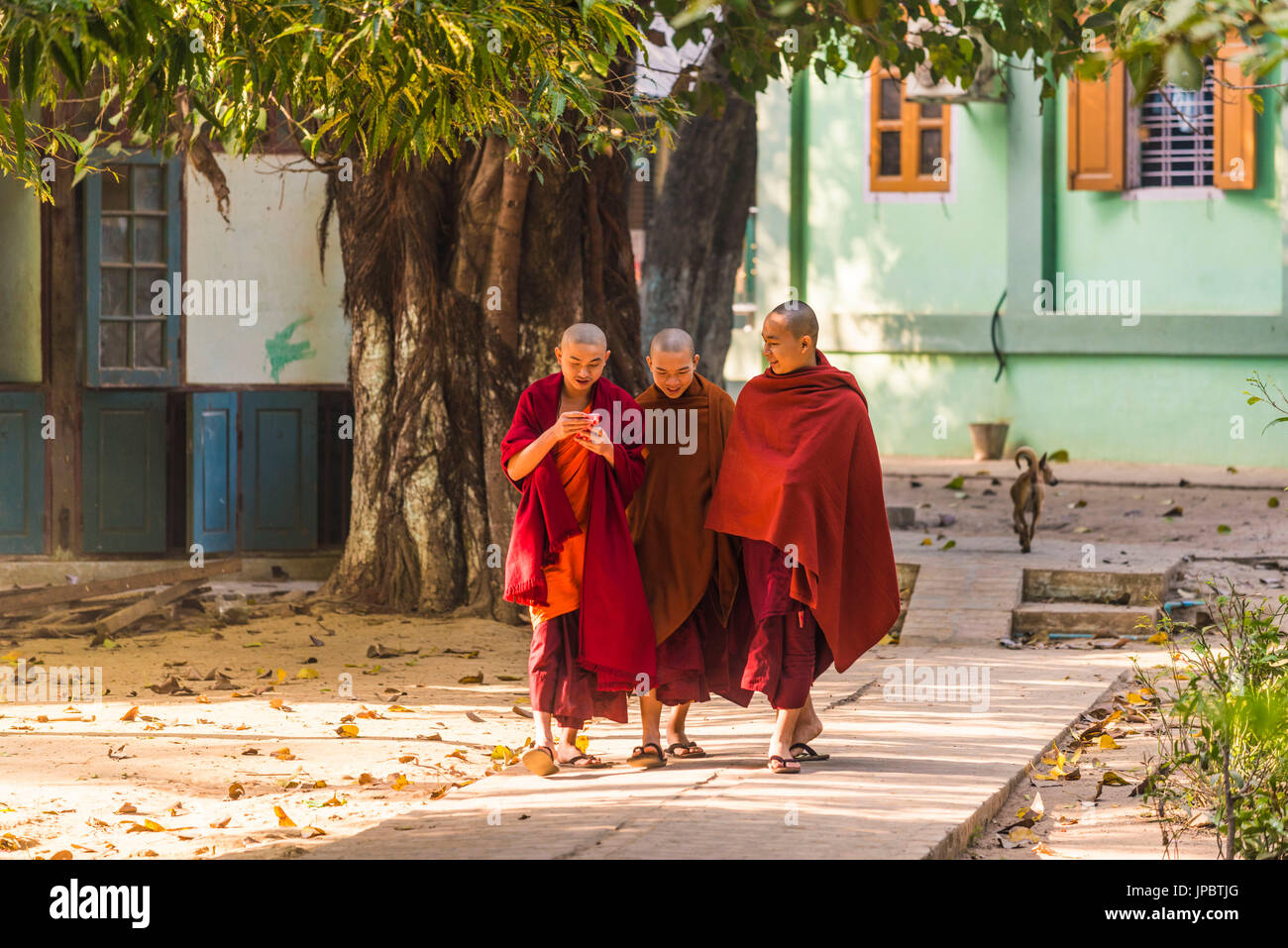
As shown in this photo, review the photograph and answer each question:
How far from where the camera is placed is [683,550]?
18.2 feet

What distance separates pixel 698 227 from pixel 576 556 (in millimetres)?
10627

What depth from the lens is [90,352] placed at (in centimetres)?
1073

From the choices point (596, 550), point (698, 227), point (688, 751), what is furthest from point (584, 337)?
point (698, 227)

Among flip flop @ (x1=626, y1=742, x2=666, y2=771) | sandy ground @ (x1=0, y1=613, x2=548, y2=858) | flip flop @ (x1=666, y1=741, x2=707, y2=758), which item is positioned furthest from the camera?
flip flop @ (x1=666, y1=741, x2=707, y2=758)

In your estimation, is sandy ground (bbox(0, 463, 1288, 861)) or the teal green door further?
the teal green door

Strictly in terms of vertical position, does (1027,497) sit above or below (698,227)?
below

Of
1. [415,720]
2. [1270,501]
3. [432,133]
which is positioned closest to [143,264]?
[415,720]

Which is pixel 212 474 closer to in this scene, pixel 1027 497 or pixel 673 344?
pixel 1027 497

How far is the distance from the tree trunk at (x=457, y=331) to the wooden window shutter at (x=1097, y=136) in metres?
7.61

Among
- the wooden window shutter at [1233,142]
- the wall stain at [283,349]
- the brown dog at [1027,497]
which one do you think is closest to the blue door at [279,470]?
the wall stain at [283,349]

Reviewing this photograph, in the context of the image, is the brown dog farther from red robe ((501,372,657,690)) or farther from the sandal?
red robe ((501,372,657,690))

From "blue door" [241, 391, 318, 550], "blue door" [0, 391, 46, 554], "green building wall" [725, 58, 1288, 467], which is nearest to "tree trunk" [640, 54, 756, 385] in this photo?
"green building wall" [725, 58, 1288, 467]

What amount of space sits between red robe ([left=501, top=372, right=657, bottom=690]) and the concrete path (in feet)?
1.41

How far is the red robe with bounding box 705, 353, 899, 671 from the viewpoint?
212 inches
